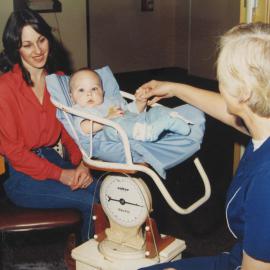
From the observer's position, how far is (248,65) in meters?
1.21

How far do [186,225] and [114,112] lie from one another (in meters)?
1.45

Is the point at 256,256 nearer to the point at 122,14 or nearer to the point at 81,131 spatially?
the point at 81,131

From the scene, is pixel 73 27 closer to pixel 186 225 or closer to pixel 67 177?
pixel 186 225

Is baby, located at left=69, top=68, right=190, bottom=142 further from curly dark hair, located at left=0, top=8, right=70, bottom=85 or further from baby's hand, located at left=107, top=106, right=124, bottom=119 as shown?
curly dark hair, located at left=0, top=8, right=70, bottom=85

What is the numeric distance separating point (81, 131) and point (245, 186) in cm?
69

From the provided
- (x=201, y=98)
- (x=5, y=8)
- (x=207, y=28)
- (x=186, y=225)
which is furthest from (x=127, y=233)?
(x=207, y=28)

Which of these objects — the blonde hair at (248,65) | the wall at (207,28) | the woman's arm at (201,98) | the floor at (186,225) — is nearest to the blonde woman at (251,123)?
the blonde hair at (248,65)

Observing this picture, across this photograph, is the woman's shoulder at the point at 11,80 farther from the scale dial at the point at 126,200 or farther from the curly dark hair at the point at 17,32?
the scale dial at the point at 126,200

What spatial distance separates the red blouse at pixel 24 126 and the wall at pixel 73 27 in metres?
3.50

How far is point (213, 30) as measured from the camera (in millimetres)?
6719

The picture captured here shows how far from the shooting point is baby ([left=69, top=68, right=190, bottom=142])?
1611 mm

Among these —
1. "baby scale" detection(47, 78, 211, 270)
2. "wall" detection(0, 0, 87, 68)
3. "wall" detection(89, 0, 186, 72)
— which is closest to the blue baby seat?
"baby scale" detection(47, 78, 211, 270)

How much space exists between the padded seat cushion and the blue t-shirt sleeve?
35.7 inches

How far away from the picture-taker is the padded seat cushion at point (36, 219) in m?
1.91
